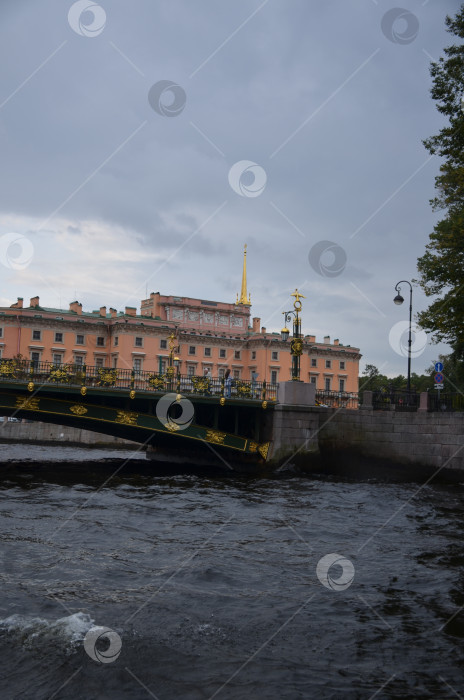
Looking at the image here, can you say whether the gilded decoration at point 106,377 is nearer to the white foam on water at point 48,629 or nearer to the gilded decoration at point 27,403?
the gilded decoration at point 27,403

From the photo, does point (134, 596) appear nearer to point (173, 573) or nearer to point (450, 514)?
point (173, 573)

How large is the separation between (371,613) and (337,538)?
16.4 feet

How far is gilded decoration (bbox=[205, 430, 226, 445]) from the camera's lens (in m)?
28.4

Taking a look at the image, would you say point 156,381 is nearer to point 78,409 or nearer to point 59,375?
point 78,409

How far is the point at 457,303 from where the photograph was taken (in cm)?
2400

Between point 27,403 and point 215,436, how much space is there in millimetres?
7496

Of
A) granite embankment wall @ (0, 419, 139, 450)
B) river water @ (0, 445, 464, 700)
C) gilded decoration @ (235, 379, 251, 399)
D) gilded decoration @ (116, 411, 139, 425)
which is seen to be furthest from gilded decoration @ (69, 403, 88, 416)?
granite embankment wall @ (0, 419, 139, 450)

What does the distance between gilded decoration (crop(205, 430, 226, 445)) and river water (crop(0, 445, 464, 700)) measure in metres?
11.3

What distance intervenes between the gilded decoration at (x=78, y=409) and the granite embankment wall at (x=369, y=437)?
25.0ft

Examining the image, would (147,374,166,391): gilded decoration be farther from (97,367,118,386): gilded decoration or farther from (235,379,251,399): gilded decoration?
(235,379,251,399): gilded decoration

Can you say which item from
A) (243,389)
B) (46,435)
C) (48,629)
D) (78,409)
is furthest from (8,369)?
(46,435)

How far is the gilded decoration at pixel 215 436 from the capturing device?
93.2ft

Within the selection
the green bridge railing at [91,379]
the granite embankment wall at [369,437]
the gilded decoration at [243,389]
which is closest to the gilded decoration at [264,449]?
the granite embankment wall at [369,437]

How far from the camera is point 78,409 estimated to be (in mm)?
26719
